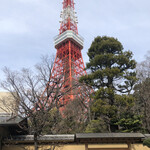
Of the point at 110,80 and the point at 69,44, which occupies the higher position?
the point at 69,44

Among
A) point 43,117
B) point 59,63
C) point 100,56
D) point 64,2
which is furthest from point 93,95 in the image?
point 64,2

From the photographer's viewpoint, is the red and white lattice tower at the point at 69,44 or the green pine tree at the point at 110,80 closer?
the green pine tree at the point at 110,80

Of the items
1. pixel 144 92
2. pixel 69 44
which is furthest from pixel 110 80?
pixel 69 44

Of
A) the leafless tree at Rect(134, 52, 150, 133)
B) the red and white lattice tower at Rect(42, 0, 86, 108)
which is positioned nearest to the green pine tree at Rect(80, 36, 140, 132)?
the leafless tree at Rect(134, 52, 150, 133)

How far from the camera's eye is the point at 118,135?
541cm

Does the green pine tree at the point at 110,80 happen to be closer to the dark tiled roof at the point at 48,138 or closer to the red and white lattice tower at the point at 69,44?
the dark tiled roof at the point at 48,138

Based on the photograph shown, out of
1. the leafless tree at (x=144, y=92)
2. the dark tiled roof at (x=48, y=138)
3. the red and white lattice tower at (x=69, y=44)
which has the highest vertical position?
the red and white lattice tower at (x=69, y=44)

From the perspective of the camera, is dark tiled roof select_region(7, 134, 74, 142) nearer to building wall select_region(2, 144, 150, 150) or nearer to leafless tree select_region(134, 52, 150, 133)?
building wall select_region(2, 144, 150, 150)

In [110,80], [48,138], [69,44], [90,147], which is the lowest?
[90,147]

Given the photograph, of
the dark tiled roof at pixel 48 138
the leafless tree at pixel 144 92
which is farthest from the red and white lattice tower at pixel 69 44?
the dark tiled roof at pixel 48 138

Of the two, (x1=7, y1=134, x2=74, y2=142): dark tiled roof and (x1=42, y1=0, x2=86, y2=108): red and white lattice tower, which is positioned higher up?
(x1=42, y1=0, x2=86, y2=108): red and white lattice tower

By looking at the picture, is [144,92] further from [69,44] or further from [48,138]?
[69,44]

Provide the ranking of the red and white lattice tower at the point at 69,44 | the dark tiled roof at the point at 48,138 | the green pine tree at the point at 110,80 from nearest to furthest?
the dark tiled roof at the point at 48,138, the green pine tree at the point at 110,80, the red and white lattice tower at the point at 69,44

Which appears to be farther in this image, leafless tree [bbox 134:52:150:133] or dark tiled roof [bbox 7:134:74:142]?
leafless tree [bbox 134:52:150:133]
